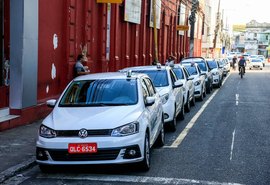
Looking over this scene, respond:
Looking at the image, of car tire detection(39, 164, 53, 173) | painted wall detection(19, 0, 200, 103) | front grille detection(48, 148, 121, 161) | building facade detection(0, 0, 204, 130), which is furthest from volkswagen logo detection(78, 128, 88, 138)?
painted wall detection(19, 0, 200, 103)

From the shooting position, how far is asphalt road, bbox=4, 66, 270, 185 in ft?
25.2

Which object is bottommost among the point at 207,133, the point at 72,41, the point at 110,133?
the point at 207,133

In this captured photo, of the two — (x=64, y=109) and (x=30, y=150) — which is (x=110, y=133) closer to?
(x=64, y=109)

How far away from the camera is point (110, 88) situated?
9227 millimetres

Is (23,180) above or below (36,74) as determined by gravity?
below

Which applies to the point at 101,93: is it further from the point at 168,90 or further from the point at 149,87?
the point at 168,90

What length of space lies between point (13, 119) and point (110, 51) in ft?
39.7

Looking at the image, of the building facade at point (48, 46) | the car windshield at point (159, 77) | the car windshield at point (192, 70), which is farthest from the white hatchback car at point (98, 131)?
the car windshield at point (192, 70)

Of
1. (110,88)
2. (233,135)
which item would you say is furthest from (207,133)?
(110,88)

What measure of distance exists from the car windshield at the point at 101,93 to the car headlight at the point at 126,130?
922 millimetres

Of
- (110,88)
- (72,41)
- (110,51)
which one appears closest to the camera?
(110,88)

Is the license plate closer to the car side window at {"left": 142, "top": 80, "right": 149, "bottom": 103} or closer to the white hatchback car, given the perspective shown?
the white hatchback car

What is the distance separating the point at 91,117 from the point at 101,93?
1213 mm

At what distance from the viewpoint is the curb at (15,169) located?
25.3 ft
